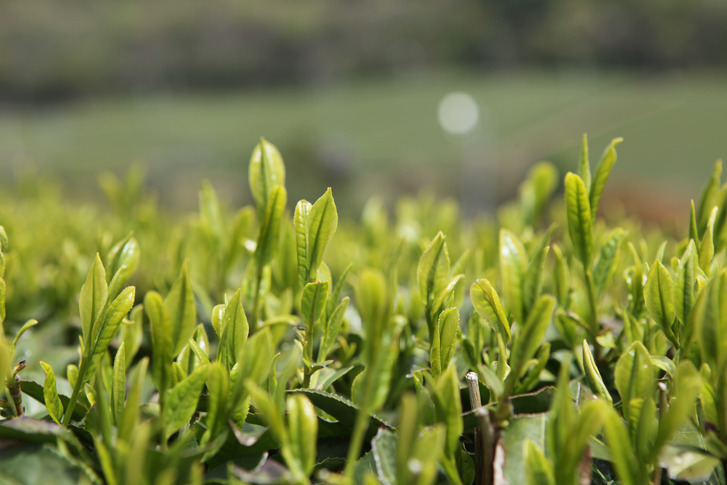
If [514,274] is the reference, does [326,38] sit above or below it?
above

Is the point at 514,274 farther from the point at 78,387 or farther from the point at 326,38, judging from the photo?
the point at 326,38

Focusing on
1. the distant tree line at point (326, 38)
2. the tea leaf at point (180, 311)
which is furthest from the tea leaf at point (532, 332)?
the distant tree line at point (326, 38)

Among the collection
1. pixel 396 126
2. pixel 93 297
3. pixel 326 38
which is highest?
pixel 326 38

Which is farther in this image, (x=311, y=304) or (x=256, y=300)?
(x=256, y=300)

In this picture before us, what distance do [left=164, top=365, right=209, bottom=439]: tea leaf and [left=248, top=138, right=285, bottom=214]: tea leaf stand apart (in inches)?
8.1

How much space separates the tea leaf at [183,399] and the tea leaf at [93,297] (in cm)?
8

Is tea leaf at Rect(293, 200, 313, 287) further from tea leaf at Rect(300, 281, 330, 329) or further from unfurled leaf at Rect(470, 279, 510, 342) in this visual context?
unfurled leaf at Rect(470, 279, 510, 342)

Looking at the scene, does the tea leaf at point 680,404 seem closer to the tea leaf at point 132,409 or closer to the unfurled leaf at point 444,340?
the unfurled leaf at point 444,340

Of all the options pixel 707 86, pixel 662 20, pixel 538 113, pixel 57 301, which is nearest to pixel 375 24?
pixel 538 113

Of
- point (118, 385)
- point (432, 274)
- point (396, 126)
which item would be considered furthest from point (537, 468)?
point (396, 126)

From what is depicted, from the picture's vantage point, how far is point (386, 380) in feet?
1.18

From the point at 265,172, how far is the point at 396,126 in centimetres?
2789

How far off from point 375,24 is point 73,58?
46.9 feet

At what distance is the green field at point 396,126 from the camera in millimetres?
20797
